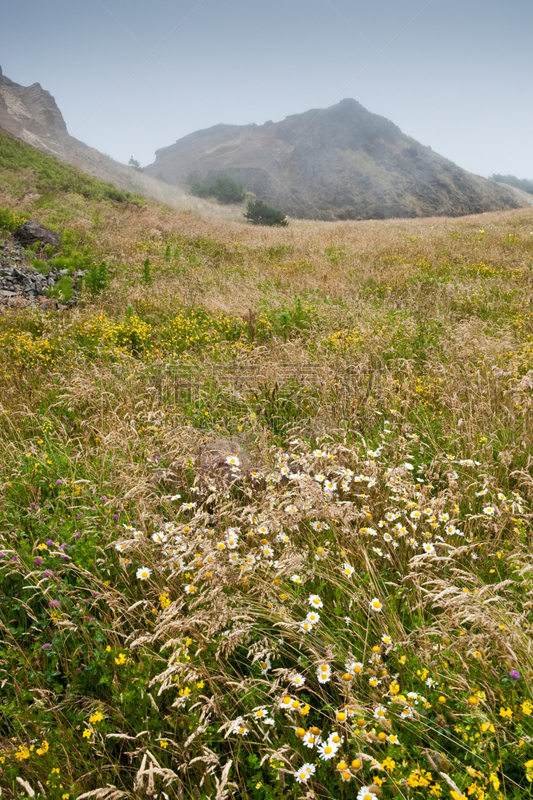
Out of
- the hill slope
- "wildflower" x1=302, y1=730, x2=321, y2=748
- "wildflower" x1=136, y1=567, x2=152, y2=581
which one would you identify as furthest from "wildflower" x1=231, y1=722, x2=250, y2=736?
the hill slope

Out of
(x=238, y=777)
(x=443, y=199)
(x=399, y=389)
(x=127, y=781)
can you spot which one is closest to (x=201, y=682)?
(x=238, y=777)

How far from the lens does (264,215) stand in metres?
26.7

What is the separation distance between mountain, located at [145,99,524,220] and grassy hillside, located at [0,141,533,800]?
56.7m

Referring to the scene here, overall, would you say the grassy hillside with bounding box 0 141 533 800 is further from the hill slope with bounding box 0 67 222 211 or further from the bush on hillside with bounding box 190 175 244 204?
the bush on hillside with bounding box 190 175 244 204

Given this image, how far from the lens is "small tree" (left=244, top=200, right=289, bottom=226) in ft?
86.3

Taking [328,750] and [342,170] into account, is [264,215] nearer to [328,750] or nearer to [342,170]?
[328,750]

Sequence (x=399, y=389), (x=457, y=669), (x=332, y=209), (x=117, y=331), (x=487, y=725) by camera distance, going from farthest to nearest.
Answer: (x=332, y=209), (x=117, y=331), (x=399, y=389), (x=457, y=669), (x=487, y=725)

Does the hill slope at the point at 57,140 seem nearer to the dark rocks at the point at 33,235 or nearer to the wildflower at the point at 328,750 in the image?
the dark rocks at the point at 33,235

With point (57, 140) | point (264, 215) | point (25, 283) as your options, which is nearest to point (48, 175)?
point (264, 215)

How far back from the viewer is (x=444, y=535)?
98.1 inches

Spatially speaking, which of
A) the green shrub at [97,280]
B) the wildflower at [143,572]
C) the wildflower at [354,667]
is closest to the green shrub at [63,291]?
the green shrub at [97,280]

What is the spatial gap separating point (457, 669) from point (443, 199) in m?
69.9

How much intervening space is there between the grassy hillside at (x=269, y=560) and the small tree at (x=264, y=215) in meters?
22.5

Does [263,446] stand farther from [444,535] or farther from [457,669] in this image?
[457,669]
